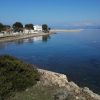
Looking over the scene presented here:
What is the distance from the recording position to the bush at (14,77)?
37.9 ft

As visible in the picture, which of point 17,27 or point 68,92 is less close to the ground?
point 68,92

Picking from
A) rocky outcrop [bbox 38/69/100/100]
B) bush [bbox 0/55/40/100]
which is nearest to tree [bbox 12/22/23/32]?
rocky outcrop [bbox 38/69/100/100]

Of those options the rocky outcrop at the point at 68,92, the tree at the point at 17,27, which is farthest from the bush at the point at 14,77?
the tree at the point at 17,27

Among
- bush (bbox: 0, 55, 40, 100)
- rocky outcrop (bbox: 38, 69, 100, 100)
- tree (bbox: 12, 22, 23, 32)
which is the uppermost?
bush (bbox: 0, 55, 40, 100)

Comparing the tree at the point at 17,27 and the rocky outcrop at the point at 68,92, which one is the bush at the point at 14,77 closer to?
the rocky outcrop at the point at 68,92

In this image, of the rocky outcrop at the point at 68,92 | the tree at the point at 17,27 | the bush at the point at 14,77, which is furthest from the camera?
the tree at the point at 17,27

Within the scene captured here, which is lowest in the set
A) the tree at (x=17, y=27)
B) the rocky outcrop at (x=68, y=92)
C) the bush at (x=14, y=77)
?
the tree at (x=17, y=27)

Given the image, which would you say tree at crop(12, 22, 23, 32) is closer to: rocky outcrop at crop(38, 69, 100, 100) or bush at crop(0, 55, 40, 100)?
rocky outcrop at crop(38, 69, 100, 100)

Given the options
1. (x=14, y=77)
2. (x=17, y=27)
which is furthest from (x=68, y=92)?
(x=17, y=27)

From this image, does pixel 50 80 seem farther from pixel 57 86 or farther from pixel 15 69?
pixel 15 69

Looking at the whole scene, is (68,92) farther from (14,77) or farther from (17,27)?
(17,27)

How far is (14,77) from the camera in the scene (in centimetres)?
1230

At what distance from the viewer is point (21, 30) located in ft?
440

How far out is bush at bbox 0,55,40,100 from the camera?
1154 centimetres
